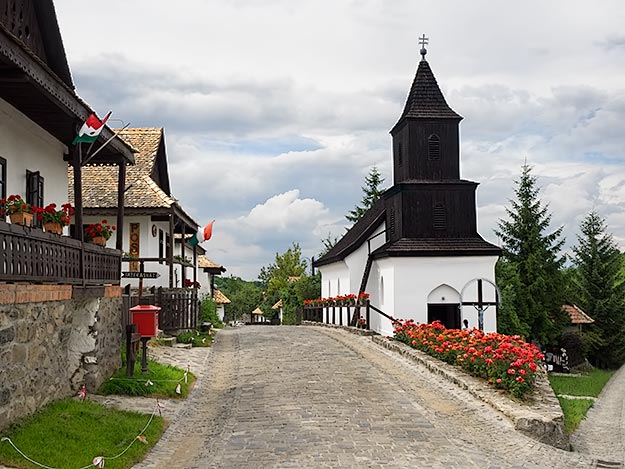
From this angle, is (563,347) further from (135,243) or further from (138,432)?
(138,432)

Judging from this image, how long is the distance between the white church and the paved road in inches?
530

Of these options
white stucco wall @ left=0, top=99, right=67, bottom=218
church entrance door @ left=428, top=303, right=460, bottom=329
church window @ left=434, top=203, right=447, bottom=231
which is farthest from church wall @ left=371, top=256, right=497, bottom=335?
white stucco wall @ left=0, top=99, right=67, bottom=218

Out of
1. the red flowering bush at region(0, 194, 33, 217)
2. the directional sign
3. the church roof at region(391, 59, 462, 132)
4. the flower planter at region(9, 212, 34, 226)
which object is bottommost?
the directional sign

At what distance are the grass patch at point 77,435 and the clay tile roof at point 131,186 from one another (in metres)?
13.5

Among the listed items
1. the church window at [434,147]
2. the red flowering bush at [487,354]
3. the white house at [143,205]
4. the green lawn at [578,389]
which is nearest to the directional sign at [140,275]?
the white house at [143,205]

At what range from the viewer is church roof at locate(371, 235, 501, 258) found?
105 feet

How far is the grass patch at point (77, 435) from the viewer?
9.25 metres

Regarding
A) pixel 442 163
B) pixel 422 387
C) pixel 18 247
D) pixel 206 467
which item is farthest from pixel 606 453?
pixel 442 163

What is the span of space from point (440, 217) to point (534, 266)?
1236 cm

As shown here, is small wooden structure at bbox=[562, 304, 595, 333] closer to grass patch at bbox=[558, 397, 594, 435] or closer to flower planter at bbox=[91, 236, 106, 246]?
grass patch at bbox=[558, 397, 594, 435]

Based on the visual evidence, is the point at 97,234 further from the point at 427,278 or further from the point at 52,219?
the point at 427,278

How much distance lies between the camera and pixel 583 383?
119ft

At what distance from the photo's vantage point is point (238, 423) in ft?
41.3

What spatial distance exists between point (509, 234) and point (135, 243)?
81.2 feet
